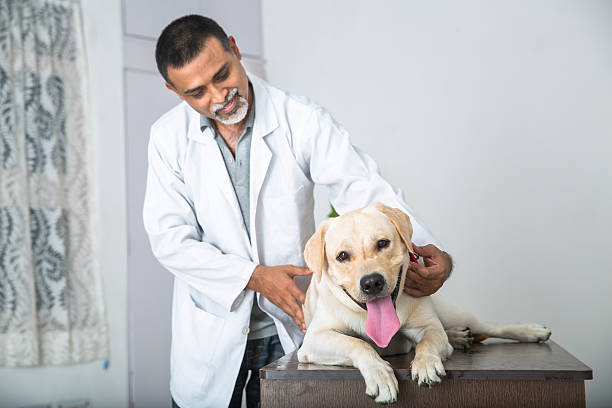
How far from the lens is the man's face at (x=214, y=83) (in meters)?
1.44

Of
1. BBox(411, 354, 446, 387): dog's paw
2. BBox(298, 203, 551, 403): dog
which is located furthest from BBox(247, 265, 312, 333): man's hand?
BBox(411, 354, 446, 387): dog's paw

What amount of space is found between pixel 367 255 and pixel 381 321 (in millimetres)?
132

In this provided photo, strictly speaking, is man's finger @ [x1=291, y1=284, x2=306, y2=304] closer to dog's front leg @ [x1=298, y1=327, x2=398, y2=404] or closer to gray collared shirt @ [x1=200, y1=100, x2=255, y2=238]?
dog's front leg @ [x1=298, y1=327, x2=398, y2=404]

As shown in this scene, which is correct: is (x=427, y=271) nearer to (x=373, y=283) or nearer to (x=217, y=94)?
(x=373, y=283)

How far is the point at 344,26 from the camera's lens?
122 inches

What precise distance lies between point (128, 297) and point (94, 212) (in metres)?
0.50

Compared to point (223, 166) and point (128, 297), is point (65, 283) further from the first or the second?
point (223, 166)

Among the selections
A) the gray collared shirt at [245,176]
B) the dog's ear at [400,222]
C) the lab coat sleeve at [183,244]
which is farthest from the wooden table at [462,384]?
the gray collared shirt at [245,176]

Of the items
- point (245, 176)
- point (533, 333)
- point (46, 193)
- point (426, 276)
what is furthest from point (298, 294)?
point (46, 193)

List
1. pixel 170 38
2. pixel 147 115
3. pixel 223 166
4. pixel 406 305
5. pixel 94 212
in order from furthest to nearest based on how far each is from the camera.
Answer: pixel 147 115, pixel 94 212, pixel 223 166, pixel 170 38, pixel 406 305

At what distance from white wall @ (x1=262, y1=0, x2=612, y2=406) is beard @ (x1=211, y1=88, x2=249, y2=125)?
4.43 ft

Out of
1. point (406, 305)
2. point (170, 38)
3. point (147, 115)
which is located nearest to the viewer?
point (406, 305)

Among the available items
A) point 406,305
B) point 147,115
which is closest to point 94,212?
point 147,115

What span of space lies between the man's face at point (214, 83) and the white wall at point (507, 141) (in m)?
1.37
